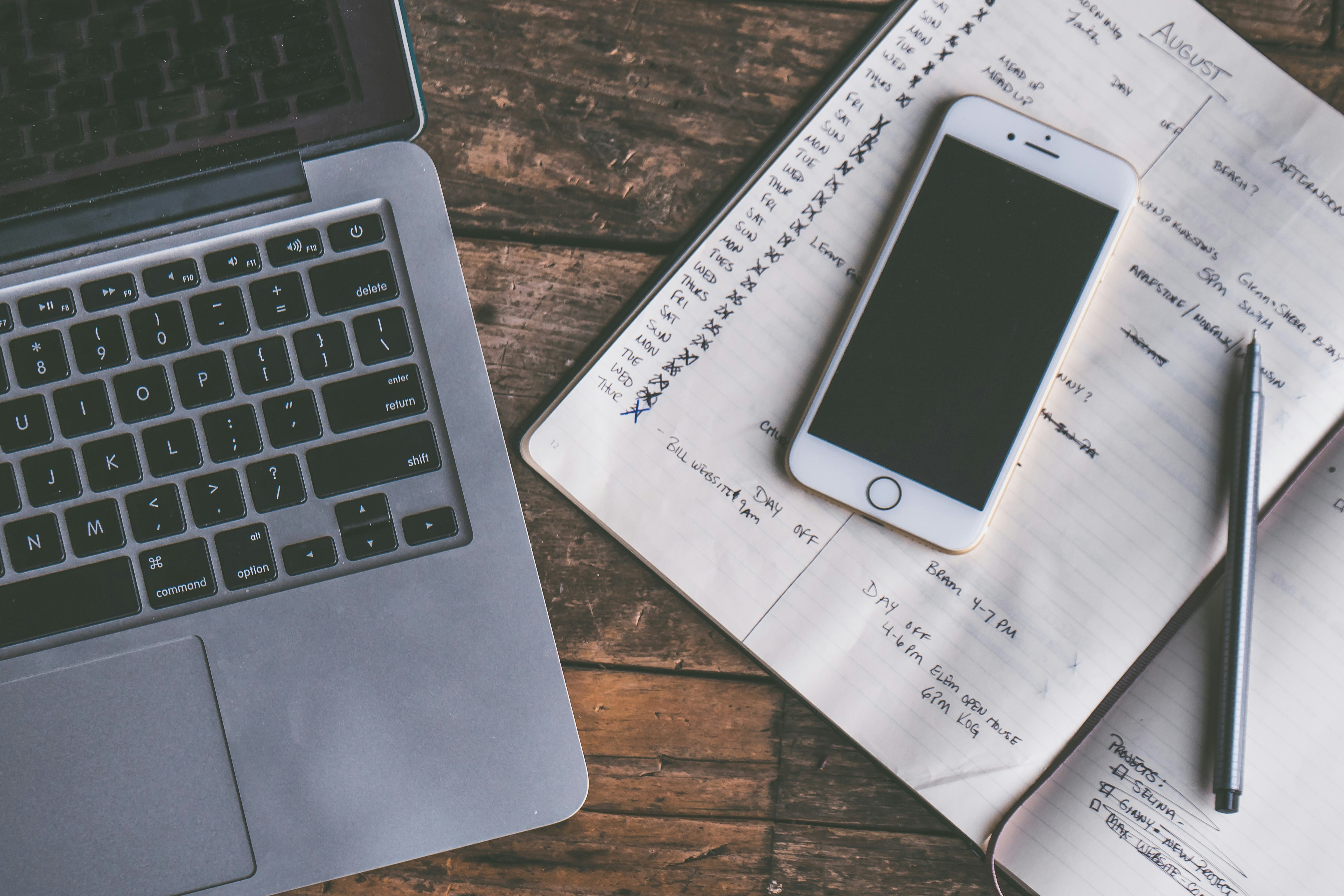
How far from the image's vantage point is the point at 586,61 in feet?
1.60

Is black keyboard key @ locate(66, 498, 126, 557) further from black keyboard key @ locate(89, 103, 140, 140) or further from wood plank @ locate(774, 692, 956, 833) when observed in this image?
wood plank @ locate(774, 692, 956, 833)

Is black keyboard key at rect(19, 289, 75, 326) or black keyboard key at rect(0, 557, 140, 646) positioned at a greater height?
black keyboard key at rect(19, 289, 75, 326)

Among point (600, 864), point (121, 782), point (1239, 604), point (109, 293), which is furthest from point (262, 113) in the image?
point (1239, 604)

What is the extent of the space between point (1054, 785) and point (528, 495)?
342 mm

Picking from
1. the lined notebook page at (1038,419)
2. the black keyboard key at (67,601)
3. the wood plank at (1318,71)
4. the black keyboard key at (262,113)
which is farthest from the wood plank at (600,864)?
the wood plank at (1318,71)

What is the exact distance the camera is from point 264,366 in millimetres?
421

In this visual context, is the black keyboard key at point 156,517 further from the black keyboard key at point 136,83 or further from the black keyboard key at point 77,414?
the black keyboard key at point 136,83

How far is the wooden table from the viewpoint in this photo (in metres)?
0.48

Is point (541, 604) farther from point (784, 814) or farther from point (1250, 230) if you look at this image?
point (1250, 230)

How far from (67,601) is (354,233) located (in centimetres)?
24

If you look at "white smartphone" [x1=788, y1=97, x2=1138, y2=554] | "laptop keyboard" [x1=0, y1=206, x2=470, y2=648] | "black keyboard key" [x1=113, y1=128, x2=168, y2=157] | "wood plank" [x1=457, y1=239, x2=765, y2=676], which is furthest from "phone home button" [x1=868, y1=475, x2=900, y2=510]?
"black keyboard key" [x1=113, y1=128, x2=168, y2=157]

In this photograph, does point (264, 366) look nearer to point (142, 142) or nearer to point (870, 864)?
point (142, 142)

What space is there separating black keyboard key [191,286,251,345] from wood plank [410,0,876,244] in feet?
0.47

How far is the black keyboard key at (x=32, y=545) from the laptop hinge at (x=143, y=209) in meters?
0.14
